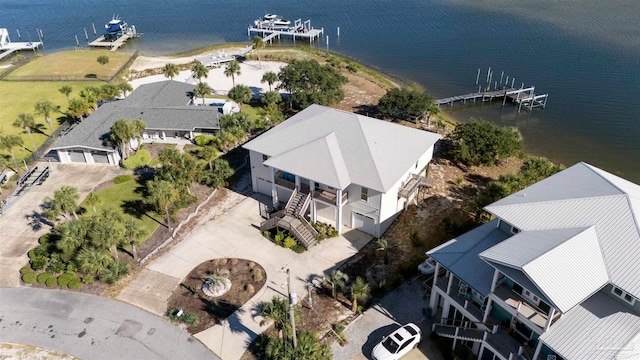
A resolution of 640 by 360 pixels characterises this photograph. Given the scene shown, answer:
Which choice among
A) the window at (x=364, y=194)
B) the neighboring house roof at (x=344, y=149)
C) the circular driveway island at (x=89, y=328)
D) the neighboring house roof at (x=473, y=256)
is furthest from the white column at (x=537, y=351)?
the circular driveway island at (x=89, y=328)

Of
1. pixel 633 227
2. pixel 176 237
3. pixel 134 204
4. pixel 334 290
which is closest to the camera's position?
pixel 633 227

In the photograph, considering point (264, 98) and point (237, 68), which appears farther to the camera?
point (237, 68)

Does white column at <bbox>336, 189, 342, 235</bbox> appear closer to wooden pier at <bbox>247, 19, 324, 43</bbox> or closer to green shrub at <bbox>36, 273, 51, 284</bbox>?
green shrub at <bbox>36, 273, 51, 284</bbox>

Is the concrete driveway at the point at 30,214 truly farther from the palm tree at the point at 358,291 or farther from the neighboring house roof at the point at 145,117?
the palm tree at the point at 358,291

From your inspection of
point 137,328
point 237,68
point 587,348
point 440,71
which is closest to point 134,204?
point 137,328

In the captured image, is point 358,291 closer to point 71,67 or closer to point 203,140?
point 203,140

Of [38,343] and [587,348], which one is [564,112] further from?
[38,343]

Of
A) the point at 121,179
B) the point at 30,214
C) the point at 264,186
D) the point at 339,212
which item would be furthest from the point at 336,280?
the point at 30,214
